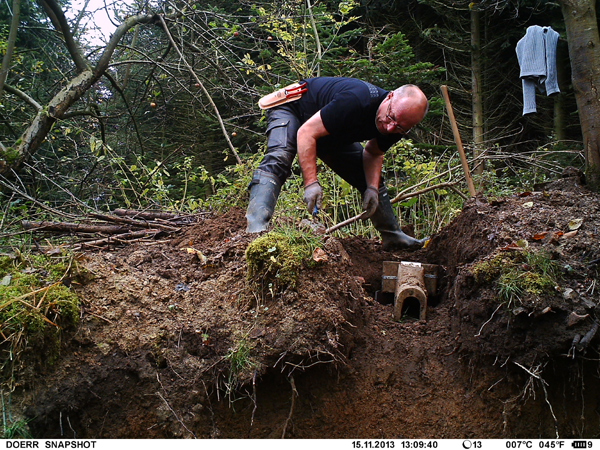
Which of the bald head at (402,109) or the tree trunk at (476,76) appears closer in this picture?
the bald head at (402,109)

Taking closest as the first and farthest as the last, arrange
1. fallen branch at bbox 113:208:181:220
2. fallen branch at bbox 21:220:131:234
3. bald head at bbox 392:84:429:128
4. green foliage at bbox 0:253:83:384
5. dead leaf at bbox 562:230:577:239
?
green foliage at bbox 0:253:83:384 → dead leaf at bbox 562:230:577:239 → bald head at bbox 392:84:429:128 → fallen branch at bbox 21:220:131:234 → fallen branch at bbox 113:208:181:220

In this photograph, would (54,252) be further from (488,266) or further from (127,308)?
(488,266)

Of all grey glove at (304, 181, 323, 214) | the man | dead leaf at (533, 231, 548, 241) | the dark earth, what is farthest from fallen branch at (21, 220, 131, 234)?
dead leaf at (533, 231, 548, 241)

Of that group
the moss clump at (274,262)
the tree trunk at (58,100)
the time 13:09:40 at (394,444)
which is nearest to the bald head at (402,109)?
the moss clump at (274,262)

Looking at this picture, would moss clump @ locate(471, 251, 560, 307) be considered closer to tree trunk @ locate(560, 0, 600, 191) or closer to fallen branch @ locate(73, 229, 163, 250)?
tree trunk @ locate(560, 0, 600, 191)

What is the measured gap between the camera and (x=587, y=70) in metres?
3.88

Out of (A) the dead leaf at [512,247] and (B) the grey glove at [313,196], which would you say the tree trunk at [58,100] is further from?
(A) the dead leaf at [512,247]

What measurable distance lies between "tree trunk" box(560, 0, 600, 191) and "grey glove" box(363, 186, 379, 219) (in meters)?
1.67

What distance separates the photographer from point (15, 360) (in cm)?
236

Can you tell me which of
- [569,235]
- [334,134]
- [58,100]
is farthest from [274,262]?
[58,100]

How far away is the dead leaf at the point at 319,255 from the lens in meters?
2.80

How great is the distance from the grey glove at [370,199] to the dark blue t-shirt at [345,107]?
0.36 meters

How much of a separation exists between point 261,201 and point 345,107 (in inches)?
32.9

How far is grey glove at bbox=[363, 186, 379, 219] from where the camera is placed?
150 inches
